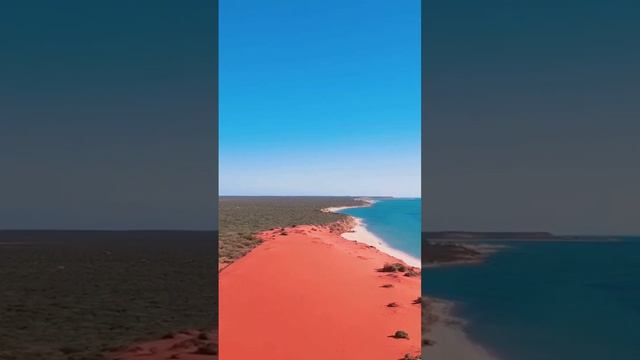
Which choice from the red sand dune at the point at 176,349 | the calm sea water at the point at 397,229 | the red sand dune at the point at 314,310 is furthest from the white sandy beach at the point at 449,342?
the calm sea water at the point at 397,229

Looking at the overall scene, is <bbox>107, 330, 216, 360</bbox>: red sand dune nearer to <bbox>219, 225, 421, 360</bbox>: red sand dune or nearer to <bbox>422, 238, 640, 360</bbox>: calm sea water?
<bbox>219, 225, 421, 360</bbox>: red sand dune

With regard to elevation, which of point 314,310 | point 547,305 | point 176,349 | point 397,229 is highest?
point 314,310

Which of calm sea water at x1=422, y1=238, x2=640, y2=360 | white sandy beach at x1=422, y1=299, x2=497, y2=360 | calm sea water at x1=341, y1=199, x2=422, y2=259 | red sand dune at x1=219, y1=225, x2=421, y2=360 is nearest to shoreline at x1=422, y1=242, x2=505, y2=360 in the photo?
white sandy beach at x1=422, y1=299, x2=497, y2=360

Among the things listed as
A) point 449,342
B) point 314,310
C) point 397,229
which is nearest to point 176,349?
point 314,310

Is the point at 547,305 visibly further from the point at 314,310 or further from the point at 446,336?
the point at 314,310

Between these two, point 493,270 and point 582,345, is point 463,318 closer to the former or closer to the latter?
point 582,345

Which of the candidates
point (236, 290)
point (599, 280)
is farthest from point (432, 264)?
point (236, 290)

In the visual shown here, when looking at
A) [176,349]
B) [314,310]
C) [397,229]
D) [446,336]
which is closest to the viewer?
[176,349]

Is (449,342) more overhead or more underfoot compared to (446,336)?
more overhead
